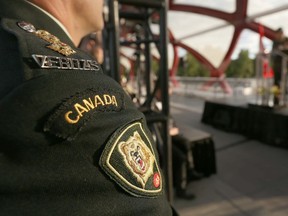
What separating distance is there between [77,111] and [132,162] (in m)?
0.14

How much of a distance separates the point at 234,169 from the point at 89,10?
3715mm

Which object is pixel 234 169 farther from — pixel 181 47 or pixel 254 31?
pixel 181 47

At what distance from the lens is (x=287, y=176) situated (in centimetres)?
346

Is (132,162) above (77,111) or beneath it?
beneath

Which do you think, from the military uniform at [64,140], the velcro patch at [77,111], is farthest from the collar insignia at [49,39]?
the velcro patch at [77,111]

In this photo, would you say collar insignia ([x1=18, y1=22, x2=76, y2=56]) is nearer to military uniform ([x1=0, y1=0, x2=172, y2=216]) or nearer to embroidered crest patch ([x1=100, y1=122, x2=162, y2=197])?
military uniform ([x1=0, y1=0, x2=172, y2=216])

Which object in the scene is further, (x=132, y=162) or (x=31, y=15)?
(x=31, y=15)

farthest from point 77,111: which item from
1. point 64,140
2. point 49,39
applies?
point 49,39

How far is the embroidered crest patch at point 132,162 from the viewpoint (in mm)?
441

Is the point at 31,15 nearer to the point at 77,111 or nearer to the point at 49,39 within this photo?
the point at 49,39

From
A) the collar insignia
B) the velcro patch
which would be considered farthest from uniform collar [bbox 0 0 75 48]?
the velcro patch

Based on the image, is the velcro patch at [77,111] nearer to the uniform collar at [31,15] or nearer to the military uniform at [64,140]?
the military uniform at [64,140]

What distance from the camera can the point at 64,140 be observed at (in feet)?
1.33

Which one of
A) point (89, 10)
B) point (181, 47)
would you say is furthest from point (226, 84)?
point (89, 10)
